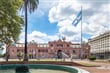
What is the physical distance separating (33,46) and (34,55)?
18.2 ft

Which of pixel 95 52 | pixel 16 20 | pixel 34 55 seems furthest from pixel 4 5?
pixel 95 52

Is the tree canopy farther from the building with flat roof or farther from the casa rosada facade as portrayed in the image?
the building with flat roof

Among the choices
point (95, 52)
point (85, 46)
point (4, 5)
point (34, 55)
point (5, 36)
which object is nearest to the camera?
point (4, 5)

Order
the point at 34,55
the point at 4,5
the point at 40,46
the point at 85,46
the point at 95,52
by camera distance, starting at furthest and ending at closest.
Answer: the point at 95,52, the point at 85,46, the point at 40,46, the point at 34,55, the point at 4,5

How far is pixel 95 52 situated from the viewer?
115875mm

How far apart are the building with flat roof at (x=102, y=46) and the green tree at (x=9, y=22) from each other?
7325 centimetres

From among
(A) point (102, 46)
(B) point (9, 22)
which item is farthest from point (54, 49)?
(B) point (9, 22)

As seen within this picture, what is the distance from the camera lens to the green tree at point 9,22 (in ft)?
64.7

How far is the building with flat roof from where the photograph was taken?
311 ft

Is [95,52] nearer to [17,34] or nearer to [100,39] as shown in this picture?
[100,39]

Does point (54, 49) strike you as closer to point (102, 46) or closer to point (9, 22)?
point (102, 46)

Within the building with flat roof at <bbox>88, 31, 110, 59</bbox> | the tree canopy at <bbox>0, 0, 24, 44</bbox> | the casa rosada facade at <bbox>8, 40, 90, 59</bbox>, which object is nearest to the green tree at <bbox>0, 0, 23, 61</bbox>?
the tree canopy at <bbox>0, 0, 24, 44</bbox>

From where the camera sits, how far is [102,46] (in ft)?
340

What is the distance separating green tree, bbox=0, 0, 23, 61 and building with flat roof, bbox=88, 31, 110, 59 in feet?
240
